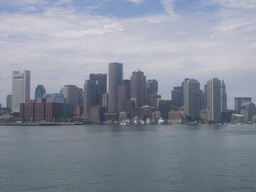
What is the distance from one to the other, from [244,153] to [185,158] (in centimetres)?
1622

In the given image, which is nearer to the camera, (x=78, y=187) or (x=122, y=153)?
(x=78, y=187)

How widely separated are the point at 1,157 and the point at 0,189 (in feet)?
91.6

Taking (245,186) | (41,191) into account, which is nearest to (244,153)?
(245,186)

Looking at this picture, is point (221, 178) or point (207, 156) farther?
point (207, 156)

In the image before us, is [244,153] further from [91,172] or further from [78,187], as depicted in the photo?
[78,187]

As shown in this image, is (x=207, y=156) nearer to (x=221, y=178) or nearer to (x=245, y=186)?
(x=221, y=178)

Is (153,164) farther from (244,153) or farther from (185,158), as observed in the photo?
(244,153)

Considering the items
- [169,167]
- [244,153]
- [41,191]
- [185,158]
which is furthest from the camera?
[244,153]

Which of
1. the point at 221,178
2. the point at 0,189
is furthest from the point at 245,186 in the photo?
the point at 0,189

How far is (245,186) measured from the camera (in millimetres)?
45875

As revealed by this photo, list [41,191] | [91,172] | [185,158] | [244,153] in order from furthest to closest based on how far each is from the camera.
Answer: [244,153]
[185,158]
[91,172]
[41,191]

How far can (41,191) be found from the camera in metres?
43.3

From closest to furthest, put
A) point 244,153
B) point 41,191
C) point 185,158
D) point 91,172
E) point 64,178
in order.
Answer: point 41,191 → point 64,178 → point 91,172 → point 185,158 → point 244,153

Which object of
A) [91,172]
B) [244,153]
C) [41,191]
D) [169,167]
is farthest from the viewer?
[244,153]
